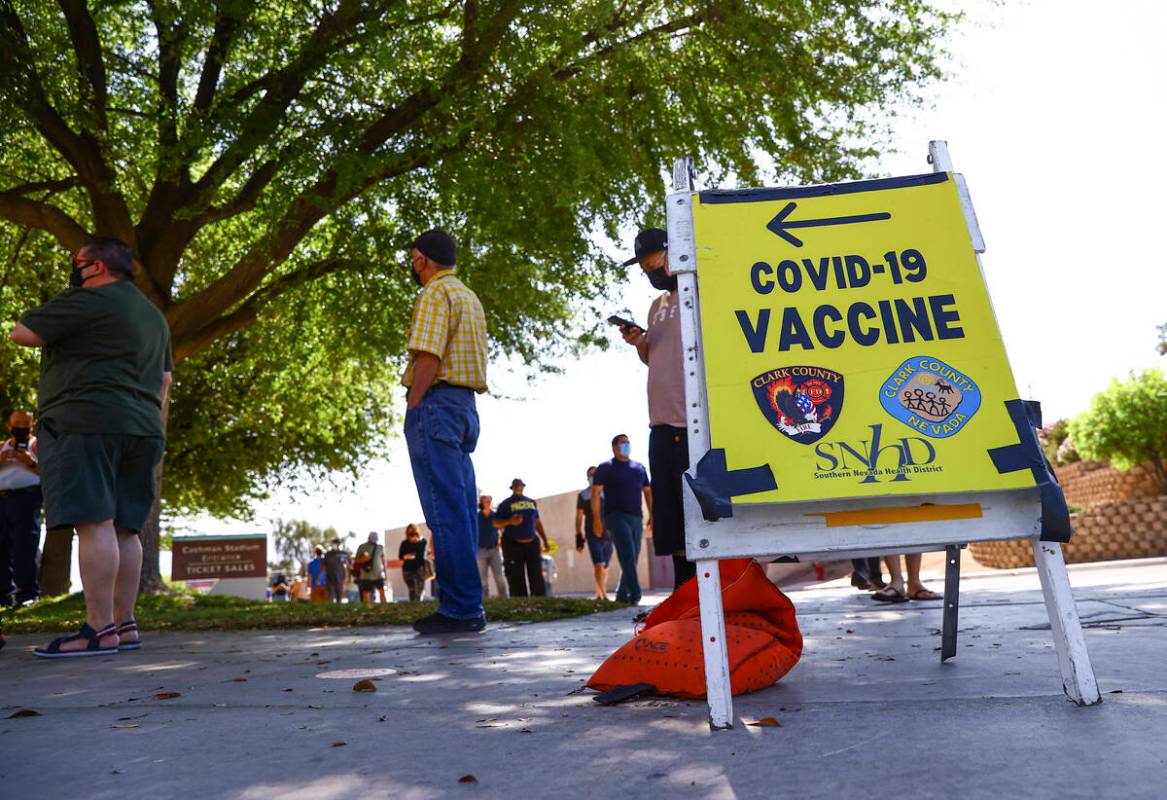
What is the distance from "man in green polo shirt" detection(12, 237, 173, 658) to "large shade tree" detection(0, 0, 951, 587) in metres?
3.82

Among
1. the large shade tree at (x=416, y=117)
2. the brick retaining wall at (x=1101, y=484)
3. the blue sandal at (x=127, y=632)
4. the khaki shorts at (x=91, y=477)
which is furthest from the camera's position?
the brick retaining wall at (x=1101, y=484)

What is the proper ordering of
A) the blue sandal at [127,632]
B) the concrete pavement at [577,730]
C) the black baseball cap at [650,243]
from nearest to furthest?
the concrete pavement at [577,730] < the blue sandal at [127,632] < the black baseball cap at [650,243]

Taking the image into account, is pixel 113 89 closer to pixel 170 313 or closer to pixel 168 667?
pixel 170 313

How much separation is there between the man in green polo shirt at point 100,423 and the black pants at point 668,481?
2.57 m

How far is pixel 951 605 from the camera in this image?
3.45 m

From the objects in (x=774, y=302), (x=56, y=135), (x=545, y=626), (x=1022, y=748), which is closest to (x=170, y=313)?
(x=56, y=135)

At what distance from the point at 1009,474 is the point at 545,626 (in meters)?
3.86

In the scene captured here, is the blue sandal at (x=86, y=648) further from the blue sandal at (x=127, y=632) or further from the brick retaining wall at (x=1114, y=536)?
the brick retaining wall at (x=1114, y=536)

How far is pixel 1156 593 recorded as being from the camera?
6.20 metres

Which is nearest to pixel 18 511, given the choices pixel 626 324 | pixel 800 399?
pixel 626 324

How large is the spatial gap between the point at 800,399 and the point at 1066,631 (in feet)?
2.92

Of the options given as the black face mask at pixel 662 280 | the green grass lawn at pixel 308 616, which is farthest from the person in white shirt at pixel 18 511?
the black face mask at pixel 662 280

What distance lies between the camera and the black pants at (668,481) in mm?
5176

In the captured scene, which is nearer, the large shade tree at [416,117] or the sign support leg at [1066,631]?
the sign support leg at [1066,631]
